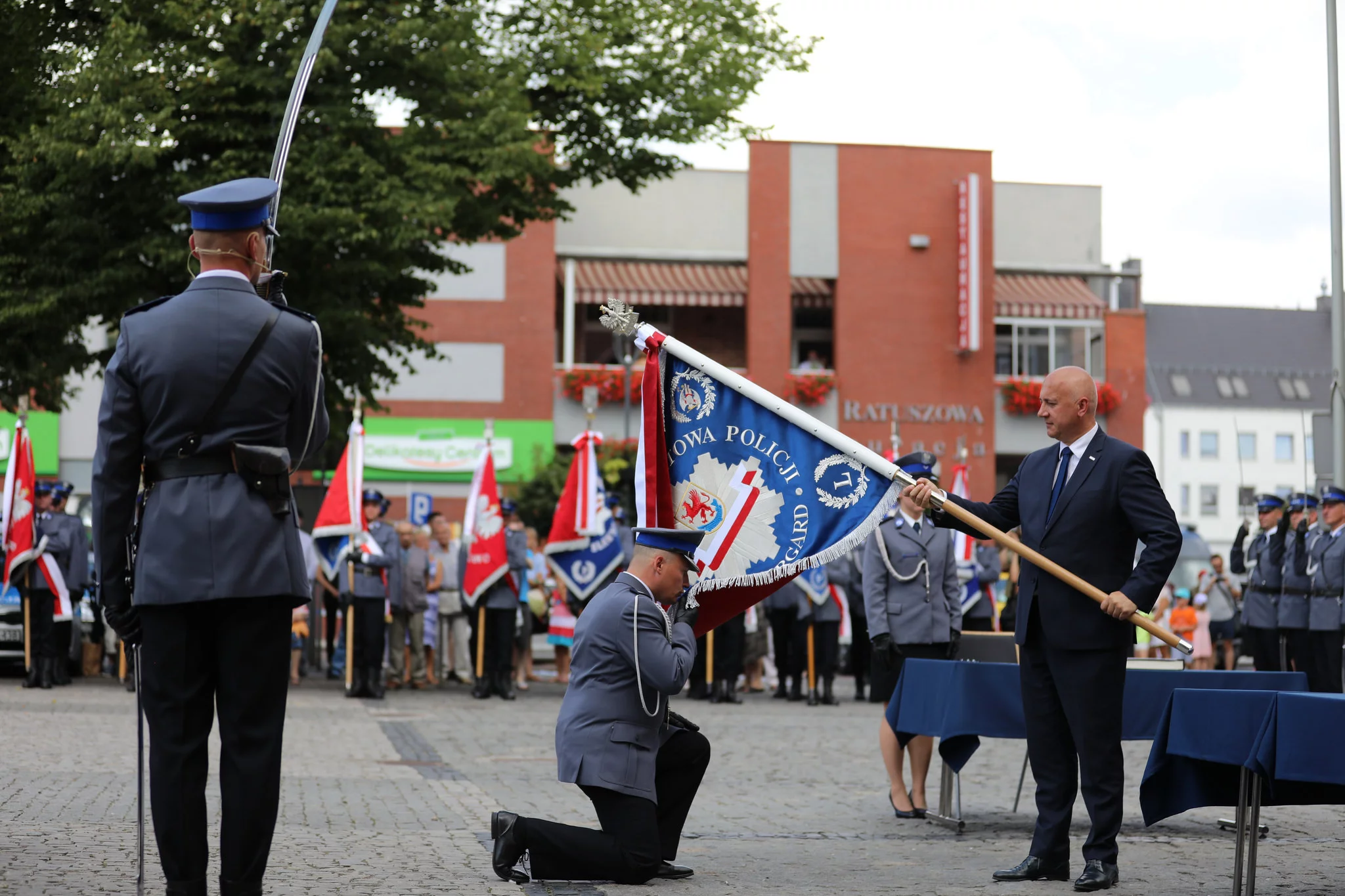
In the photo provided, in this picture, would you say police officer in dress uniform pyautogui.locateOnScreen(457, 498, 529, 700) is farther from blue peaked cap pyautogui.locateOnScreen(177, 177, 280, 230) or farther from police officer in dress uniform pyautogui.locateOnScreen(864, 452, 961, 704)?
blue peaked cap pyautogui.locateOnScreen(177, 177, 280, 230)

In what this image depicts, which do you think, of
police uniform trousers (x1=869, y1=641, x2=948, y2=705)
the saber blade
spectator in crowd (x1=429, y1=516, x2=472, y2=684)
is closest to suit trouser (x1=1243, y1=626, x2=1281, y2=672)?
police uniform trousers (x1=869, y1=641, x2=948, y2=705)

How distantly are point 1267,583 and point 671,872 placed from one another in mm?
12948

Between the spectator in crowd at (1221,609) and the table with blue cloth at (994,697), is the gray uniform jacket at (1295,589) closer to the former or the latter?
the spectator in crowd at (1221,609)

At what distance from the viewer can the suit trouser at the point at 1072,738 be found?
23.6 feet

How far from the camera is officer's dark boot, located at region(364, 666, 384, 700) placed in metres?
18.6

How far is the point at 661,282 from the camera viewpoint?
43531 mm

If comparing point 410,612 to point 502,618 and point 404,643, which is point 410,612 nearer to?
point 404,643

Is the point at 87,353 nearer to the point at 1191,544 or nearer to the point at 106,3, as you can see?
the point at 106,3

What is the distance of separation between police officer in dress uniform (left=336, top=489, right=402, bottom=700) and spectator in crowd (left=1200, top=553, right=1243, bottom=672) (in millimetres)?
14293

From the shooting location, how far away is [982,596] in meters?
21.4

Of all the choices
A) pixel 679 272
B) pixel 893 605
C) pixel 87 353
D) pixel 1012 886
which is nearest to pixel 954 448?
pixel 679 272

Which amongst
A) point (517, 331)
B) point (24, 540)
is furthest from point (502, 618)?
point (517, 331)

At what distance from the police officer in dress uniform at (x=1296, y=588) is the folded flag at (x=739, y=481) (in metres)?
11.0

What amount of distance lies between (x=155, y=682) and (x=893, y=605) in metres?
6.61
